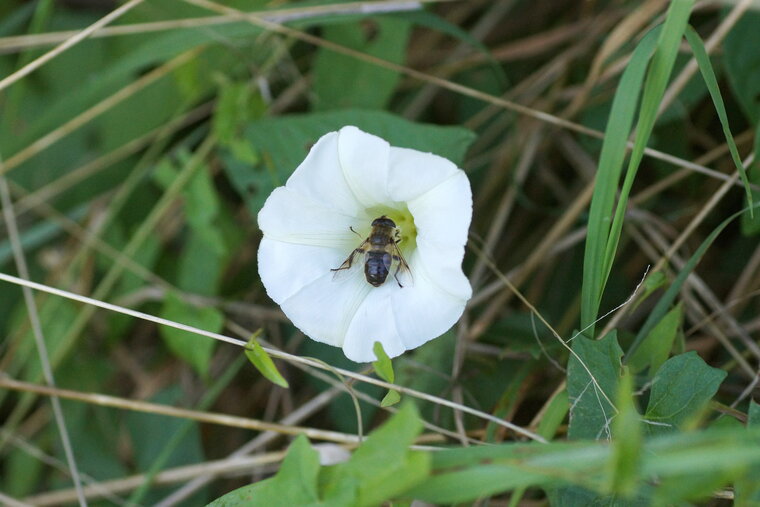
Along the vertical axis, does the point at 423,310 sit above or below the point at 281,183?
below

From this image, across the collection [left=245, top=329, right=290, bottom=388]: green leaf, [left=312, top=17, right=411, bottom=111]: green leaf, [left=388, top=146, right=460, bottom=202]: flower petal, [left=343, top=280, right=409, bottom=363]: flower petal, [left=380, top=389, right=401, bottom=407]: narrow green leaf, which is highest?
[left=312, top=17, right=411, bottom=111]: green leaf

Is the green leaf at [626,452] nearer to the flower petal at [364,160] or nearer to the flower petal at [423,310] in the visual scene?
the flower petal at [423,310]

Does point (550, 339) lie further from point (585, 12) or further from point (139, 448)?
point (139, 448)

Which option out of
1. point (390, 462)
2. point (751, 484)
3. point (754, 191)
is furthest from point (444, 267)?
point (754, 191)

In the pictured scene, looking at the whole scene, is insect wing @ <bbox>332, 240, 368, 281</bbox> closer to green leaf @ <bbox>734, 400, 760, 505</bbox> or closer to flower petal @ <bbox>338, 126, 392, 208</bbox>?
flower petal @ <bbox>338, 126, 392, 208</bbox>

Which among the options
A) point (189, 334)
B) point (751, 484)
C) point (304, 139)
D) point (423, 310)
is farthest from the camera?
point (189, 334)

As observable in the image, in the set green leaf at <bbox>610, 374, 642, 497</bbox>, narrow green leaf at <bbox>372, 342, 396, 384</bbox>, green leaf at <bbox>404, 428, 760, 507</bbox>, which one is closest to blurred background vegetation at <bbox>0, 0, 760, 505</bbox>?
narrow green leaf at <bbox>372, 342, 396, 384</bbox>

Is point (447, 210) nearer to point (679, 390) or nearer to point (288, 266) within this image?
point (288, 266)

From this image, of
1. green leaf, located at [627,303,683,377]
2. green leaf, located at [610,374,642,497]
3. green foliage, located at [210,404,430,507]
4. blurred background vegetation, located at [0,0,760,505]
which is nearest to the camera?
green leaf, located at [610,374,642,497]
